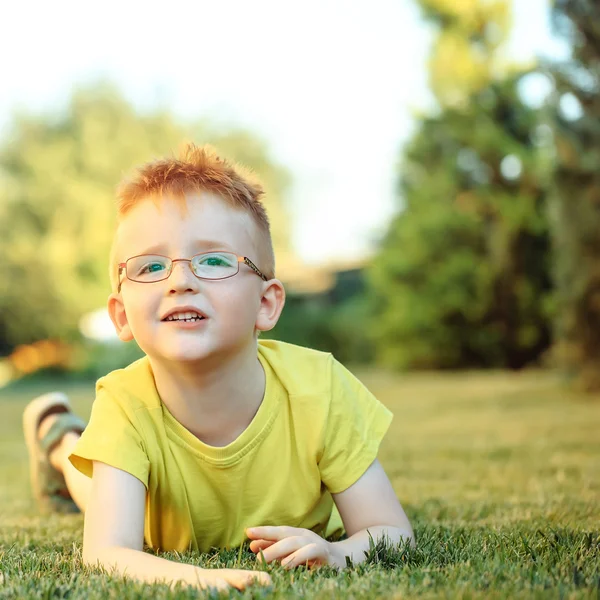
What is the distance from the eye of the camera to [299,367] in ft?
8.22

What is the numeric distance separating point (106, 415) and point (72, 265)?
22.2m

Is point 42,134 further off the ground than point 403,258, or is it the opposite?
point 42,134

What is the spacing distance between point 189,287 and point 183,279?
1.0 inches

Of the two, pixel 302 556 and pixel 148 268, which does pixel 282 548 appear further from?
pixel 148 268

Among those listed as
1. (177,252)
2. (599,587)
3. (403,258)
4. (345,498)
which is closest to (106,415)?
(177,252)

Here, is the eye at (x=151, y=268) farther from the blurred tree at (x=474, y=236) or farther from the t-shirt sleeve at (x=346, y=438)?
the blurred tree at (x=474, y=236)

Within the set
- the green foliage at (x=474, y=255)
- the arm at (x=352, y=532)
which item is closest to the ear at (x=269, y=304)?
the arm at (x=352, y=532)

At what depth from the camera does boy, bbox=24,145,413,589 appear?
2082 millimetres

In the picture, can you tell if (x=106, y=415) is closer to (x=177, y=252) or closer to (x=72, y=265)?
(x=177, y=252)

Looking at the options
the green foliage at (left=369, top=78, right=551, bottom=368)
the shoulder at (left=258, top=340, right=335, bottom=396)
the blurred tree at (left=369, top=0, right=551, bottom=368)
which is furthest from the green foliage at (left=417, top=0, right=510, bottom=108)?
the shoulder at (left=258, top=340, right=335, bottom=396)

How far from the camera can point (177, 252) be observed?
211 centimetres

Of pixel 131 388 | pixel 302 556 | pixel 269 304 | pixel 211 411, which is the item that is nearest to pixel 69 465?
pixel 131 388

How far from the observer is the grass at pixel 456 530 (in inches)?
67.0

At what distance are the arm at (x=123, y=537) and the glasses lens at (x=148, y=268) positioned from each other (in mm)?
506
